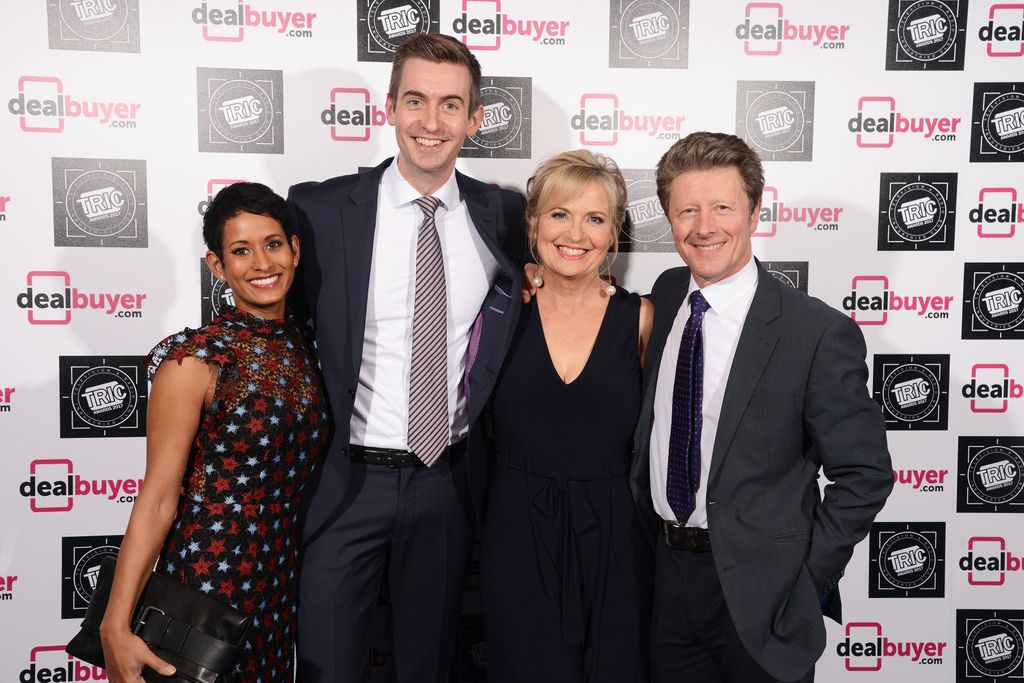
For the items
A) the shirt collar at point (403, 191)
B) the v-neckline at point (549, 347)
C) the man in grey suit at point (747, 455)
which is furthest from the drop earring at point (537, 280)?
the man in grey suit at point (747, 455)

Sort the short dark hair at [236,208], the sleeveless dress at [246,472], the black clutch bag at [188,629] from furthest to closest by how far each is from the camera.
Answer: the short dark hair at [236,208], the sleeveless dress at [246,472], the black clutch bag at [188,629]

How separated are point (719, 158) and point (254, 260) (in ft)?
3.93

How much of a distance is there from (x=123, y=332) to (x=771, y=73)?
8.26 ft

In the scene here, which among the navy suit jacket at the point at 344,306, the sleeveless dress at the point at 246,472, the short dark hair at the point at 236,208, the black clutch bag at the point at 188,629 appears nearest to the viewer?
the black clutch bag at the point at 188,629

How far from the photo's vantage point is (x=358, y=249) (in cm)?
218

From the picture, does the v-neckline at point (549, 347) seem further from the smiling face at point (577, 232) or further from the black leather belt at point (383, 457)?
the black leather belt at point (383, 457)

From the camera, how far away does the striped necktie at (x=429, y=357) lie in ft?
7.05

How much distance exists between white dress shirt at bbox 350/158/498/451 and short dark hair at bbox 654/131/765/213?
676mm

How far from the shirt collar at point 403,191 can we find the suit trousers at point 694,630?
1.19m

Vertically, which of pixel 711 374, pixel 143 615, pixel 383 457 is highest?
pixel 711 374

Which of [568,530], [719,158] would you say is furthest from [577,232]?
[568,530]

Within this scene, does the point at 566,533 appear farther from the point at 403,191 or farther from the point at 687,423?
the point at 403,191

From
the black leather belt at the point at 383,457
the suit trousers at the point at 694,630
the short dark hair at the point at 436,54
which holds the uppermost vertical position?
the short dark hair at the point at 436,54

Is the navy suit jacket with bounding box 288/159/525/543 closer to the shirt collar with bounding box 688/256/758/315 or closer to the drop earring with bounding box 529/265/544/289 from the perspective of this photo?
the drop earring with bounding box 529/265/544/289
